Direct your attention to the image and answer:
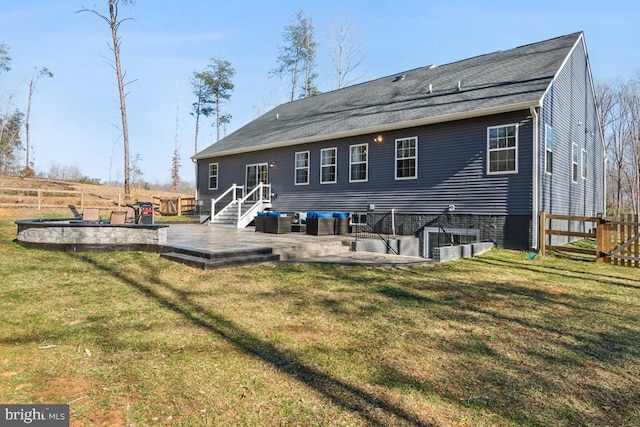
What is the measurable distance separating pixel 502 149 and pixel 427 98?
3880mm

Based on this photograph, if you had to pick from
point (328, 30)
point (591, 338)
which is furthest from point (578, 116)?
point (328, 30)

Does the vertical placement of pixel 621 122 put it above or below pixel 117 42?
below

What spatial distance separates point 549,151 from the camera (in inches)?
420

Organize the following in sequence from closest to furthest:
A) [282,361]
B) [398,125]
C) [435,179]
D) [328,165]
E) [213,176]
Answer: [282,361] → [435,179] → [398,125] → [328,165] → [213,176]

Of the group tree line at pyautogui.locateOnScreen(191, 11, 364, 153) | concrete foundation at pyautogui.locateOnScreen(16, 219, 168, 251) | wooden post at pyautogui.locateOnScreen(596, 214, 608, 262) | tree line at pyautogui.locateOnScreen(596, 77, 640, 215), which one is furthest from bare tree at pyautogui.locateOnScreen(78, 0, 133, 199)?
tree line at pyautogui.locateOnScreen(596, 77, 640, 215)

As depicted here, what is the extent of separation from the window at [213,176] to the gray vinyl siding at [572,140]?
50.5 feet

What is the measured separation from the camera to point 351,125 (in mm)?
13914

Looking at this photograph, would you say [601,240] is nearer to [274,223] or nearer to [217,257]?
[217,257]

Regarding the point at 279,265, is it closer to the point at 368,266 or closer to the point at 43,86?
the point at 368,266

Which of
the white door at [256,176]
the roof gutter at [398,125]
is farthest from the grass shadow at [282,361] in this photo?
the white door at [256,176]

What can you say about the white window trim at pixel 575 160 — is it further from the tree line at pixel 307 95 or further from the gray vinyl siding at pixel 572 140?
the tree line at pixel 307 95

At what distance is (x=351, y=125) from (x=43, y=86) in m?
36.3

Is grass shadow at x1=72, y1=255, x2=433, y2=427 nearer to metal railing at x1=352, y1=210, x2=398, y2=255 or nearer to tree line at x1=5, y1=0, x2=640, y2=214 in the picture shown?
metal railing at x1=352, y1=210, x2=398, y2=255

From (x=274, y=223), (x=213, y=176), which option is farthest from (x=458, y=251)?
(x=213, y=176)
